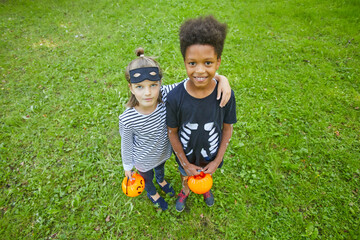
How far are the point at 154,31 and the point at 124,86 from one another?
296cm

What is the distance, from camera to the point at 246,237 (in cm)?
286

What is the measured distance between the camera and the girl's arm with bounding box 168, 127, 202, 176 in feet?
7.18

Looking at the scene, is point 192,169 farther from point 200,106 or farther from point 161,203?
point 161,203

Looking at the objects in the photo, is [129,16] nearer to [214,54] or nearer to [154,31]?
[154,31]

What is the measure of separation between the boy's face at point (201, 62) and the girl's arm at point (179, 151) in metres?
0.66

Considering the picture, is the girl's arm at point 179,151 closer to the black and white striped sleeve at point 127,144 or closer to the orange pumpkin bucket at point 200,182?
the orange pumpkin bucket at point 200,182

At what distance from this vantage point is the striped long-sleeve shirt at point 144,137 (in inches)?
83.7

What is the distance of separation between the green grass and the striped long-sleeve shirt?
118 centimetres

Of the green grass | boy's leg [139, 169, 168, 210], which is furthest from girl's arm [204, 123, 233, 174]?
the green grass

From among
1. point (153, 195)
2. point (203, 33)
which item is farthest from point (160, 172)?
point (203, 33)

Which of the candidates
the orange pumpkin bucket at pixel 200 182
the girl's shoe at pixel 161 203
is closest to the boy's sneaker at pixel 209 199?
the girl's shoe at pixel 161 203

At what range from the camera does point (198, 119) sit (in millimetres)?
2018

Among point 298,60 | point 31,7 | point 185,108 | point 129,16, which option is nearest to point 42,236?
point 185,108

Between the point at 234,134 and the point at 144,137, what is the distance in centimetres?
241
